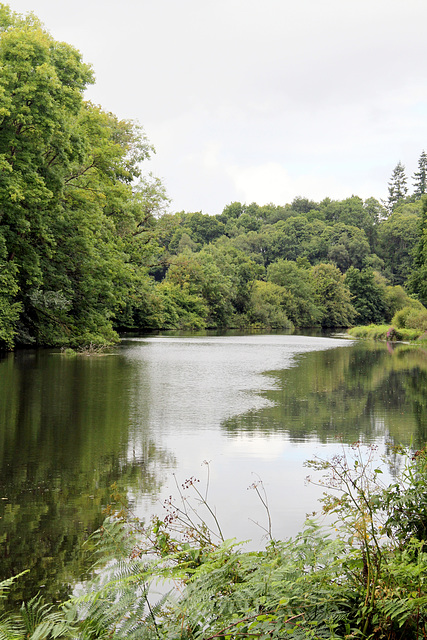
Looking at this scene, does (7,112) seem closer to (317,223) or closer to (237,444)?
(237,444)

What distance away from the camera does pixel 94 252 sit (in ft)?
95.9

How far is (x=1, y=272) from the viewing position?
23547 millimetres

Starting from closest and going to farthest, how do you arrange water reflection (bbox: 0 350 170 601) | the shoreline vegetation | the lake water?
1. water reflection (bbox: 0 350 170 601)
2. the lake water
3. the shoreline vegetation

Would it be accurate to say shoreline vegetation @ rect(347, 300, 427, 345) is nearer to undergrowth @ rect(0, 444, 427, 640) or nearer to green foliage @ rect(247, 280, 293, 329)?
green foliage @ rect(247, 280, 293, 329)

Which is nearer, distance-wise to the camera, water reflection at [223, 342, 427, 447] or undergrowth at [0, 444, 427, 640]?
undergrowth at [0, 444, 427, 640]

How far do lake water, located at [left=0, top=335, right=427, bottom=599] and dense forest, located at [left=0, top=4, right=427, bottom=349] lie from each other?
8353mm

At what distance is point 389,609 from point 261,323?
7475 centimetres

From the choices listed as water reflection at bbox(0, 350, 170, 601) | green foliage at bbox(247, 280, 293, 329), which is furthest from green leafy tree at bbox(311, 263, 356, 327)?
water reflection at bbox(0, 350, 170, 601)

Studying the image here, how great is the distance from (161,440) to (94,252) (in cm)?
2145

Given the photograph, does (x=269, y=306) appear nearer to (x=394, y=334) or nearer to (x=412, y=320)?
(x=394, y=334)

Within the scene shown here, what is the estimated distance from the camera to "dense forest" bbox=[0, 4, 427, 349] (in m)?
23.7

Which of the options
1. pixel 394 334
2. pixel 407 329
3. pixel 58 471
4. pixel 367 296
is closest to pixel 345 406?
pixel 58 471

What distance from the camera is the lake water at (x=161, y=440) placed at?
515cm

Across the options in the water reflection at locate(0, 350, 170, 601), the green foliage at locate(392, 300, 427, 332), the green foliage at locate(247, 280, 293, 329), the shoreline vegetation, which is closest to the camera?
the water reflection at locate(0, 350, 170, 601)
